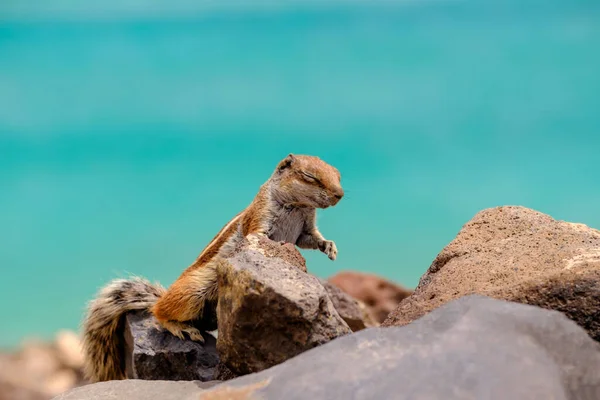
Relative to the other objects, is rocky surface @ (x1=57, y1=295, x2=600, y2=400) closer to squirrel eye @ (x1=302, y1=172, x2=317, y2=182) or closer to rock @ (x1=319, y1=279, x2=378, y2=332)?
squirrel eye @ (x1=302, y1=172, x2=317, y2=182)

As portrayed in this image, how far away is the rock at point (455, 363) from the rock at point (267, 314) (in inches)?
28.6

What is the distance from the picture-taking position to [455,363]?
4.40m

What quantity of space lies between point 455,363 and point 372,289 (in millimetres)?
9192

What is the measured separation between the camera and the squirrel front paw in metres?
8.21

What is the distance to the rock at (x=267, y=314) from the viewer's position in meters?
5.54

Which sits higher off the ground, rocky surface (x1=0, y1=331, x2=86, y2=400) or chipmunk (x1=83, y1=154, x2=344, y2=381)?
rocky surface (x1=0, y1=331, x2=86, y2=400)

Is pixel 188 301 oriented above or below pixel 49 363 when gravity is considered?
below

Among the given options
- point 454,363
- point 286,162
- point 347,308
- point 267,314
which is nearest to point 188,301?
point 286,162

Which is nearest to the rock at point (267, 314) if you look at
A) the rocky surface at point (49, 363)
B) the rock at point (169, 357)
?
the rock at point (169, 357)

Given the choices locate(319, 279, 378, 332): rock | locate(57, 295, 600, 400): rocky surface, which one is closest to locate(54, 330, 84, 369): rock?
locate(319, 279, 378, 332): rock

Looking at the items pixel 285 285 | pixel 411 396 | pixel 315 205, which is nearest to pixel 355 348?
pixel 411 396

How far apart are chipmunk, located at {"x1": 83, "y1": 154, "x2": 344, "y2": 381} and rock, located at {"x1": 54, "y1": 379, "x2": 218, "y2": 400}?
1464mm

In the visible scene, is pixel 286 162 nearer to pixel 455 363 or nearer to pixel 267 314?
pixel 267 314

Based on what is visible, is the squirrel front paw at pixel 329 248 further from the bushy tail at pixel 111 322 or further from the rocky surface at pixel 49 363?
the rocky surface at pixel 49 363
